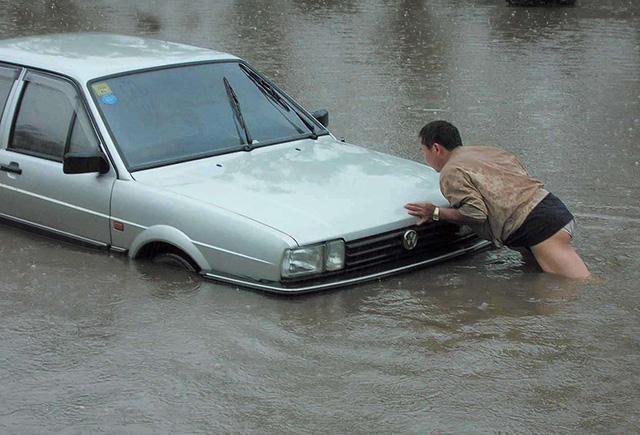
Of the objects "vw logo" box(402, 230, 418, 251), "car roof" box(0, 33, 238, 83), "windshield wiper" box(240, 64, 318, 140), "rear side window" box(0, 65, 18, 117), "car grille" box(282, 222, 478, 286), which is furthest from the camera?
"windshield wiper" box(240, 64, 318, 140)

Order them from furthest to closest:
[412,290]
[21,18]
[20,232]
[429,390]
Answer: [21,18]
[20,232]
[412,290]
[429,390]

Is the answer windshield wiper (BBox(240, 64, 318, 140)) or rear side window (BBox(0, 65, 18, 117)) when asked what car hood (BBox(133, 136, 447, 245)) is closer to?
windshield wiper (BBox(240, 64, 318, 140))

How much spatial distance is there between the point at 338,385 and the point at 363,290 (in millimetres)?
1244

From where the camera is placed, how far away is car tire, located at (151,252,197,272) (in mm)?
7031

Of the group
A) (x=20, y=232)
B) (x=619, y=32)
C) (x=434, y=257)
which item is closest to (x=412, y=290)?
(x=434, y=257)

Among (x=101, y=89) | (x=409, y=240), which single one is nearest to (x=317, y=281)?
(x=409, y=240)

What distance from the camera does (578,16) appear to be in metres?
23.1

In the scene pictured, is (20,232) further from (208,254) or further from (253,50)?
(253,50)

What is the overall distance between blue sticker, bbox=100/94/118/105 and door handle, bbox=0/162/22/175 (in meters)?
0.85

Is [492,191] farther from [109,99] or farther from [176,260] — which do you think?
[109,99]

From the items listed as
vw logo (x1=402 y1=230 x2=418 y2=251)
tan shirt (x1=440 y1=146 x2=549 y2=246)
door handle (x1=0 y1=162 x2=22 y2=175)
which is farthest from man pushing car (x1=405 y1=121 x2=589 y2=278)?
door handle (x1=0 y1=162 x2=22 y2=175)

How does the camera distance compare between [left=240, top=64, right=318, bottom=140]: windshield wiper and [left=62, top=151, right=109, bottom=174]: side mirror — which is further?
[left=240, top=64, right=318, bottom=140]: windshield wiper

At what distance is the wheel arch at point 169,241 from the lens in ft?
22.6

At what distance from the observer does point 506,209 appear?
721 centimetres
